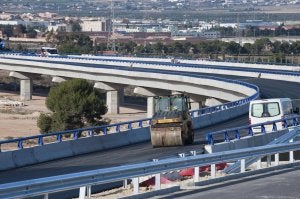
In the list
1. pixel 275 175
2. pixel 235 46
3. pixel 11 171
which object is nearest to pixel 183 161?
pixel 275 175

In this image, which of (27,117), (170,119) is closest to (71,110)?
(27,117)

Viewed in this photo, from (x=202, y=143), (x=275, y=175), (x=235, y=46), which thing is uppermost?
(x=275, y=175)

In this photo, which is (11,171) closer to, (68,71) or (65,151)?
(65,151)

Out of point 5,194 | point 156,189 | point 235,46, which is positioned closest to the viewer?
point 5,194

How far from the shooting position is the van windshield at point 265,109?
42.6 metres

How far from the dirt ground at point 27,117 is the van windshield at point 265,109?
2847cm

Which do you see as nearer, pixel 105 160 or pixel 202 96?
pixel 105 160

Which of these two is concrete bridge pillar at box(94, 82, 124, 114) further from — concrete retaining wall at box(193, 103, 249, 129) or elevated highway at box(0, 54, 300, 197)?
elevated highway at box(0, 54, 300, 197)

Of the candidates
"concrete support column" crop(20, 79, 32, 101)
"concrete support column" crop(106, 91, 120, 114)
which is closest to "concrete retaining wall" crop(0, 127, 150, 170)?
"concrete support column" crop(106, 91, 120, 114)

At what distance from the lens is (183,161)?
75.4 ft

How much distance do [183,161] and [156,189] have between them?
4.00ft

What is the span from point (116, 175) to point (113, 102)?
260 ft

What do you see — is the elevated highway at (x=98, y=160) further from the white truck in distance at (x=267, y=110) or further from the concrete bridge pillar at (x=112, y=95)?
the concrete bridge pillar at (x=112, y=95)

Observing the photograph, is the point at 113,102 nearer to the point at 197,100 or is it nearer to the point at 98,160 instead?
the point at 197,100
